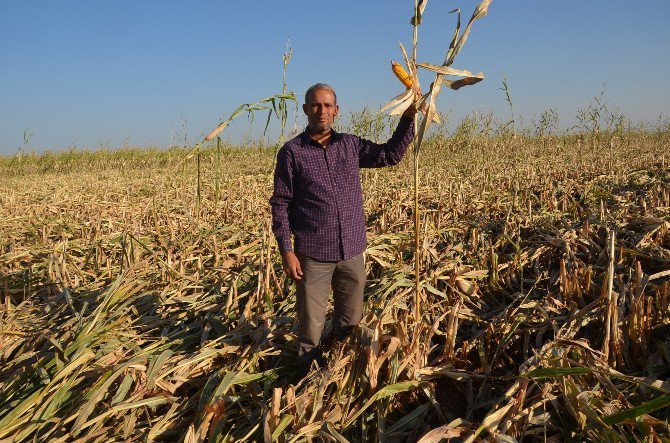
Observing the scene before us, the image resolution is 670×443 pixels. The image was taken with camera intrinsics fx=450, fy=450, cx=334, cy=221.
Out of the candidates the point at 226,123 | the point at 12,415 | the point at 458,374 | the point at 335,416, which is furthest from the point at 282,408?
the point at 226,123

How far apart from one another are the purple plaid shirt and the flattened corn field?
451 millimetres

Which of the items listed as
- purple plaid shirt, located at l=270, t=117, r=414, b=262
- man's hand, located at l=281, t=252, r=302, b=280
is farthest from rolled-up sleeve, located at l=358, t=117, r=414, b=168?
man's hand, located at l=281, t=252, r=302, b=280

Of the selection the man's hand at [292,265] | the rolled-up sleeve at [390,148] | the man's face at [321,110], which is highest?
the man's face at [321,110]

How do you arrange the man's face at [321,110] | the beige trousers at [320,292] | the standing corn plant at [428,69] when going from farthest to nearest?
the beige trousers at [320,292]
the man's face at [321,110]
the standing corn plant at [428,69]

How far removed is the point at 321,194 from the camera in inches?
84.0

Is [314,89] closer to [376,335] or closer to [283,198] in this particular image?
[283,198]

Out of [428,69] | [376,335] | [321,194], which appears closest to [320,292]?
[376,335]

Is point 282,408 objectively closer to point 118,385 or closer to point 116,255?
point 118,385

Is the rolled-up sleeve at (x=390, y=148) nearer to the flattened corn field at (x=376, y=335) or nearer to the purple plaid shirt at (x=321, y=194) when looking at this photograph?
the purple plaid shirt at (x=321, y=194)

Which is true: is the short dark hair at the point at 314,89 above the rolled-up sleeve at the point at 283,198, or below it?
above

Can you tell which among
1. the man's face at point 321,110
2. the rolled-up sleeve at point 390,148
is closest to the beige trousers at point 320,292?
the rolled-up sleeve at point 390,148

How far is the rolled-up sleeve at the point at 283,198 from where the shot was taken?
7.02ft

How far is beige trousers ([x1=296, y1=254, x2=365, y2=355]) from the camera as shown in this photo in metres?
2.17

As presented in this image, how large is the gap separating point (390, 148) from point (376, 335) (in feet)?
2.94
